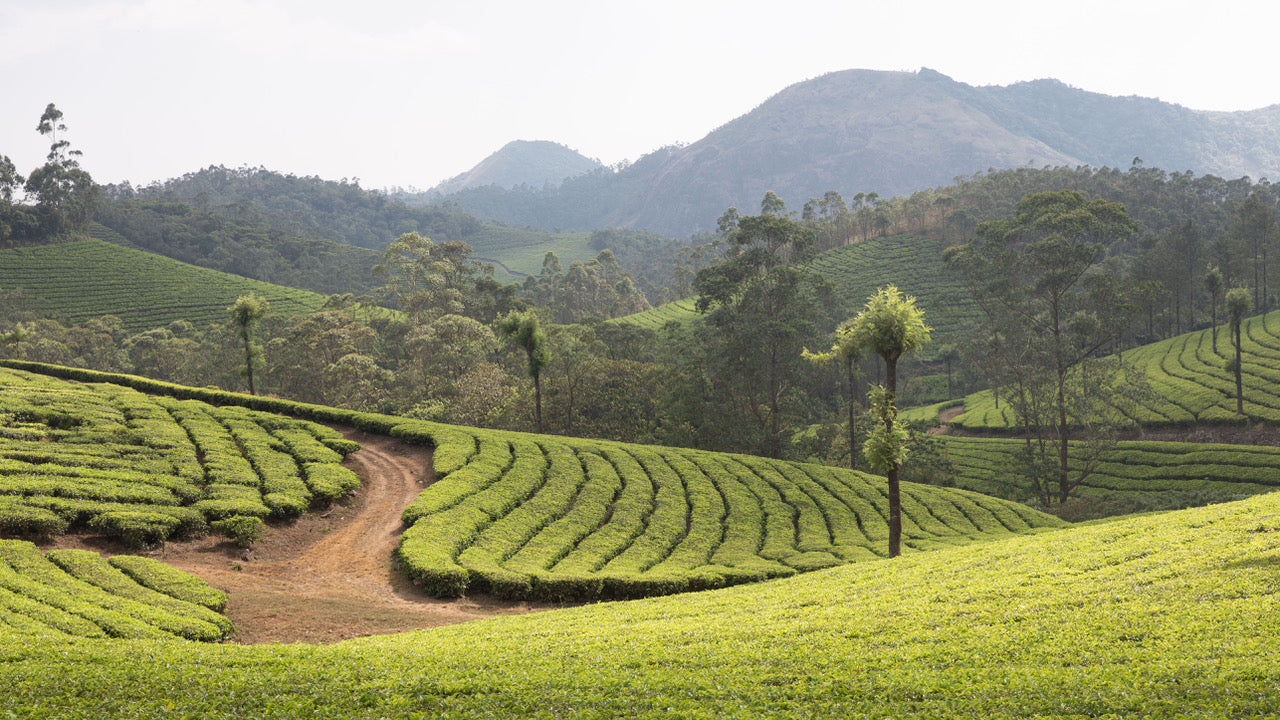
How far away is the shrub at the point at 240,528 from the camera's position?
68.8 ft

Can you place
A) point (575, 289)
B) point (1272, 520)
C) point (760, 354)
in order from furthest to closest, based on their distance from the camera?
point (575, 289), point (760, 354), point (1272, 520)

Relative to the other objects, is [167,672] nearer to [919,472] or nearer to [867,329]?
[867,329]

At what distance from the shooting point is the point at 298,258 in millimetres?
132750

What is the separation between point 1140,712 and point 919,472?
124 feet

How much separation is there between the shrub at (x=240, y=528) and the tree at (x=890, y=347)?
1964cm

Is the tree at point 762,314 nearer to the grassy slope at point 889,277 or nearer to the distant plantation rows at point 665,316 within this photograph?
the grassy slope at point 889,277

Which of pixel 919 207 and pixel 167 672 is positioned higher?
pixel 919 207

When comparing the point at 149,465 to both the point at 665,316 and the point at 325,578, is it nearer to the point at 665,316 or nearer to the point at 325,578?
the point at 325,578

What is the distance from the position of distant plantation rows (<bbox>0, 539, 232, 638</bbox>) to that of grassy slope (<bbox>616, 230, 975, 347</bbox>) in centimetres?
6947

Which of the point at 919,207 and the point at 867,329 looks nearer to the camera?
the point at 867,329

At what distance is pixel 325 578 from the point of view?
20.3 meters

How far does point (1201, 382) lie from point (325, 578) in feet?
202

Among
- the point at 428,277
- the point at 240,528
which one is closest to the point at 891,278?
the point at 428,277

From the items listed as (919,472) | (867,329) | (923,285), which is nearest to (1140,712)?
(867,329)
